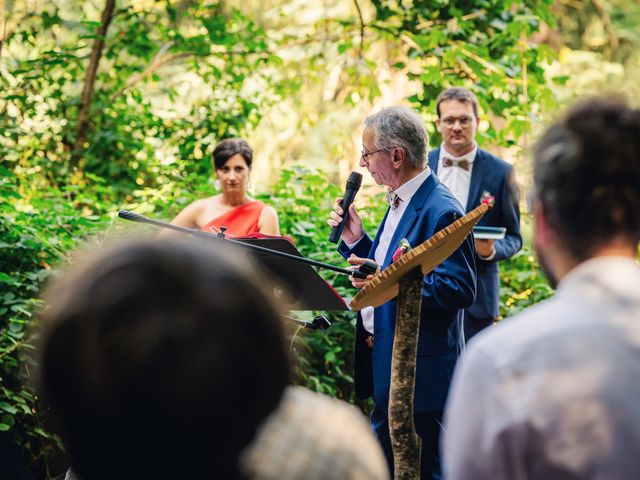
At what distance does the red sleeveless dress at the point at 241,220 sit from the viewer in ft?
18.3

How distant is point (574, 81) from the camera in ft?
53.8

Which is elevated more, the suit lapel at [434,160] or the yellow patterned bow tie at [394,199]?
the yellow patterned bow tie at [394,199]

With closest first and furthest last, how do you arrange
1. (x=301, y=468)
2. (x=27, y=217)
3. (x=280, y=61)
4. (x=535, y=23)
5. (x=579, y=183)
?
(x=301, y=468), (x=579, y=183), (x=27, y=217), (x=535, y=23), (x=280, y=61)

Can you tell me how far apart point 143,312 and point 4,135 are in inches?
290

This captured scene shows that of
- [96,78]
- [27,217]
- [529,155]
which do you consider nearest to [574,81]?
[96,78]

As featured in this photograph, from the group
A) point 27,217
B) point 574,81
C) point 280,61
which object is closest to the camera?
point 27,217

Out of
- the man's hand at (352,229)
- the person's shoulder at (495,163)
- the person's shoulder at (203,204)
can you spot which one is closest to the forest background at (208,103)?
the person's shoulder at (203,204)

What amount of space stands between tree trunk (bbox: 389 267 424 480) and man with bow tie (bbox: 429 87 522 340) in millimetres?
1894

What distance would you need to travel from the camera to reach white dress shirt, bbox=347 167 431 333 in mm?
3777

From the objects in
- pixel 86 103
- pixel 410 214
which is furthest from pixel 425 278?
pixel 86 103

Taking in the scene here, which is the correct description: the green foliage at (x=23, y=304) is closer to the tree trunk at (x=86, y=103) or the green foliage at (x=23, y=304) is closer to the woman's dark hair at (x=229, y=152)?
the woman's dark hair at (x=229, y=152)

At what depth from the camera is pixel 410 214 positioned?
3.68 meters

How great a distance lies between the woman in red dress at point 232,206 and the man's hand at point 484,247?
152 centimetres

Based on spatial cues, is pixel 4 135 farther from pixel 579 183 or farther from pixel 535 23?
pixel 579 183
